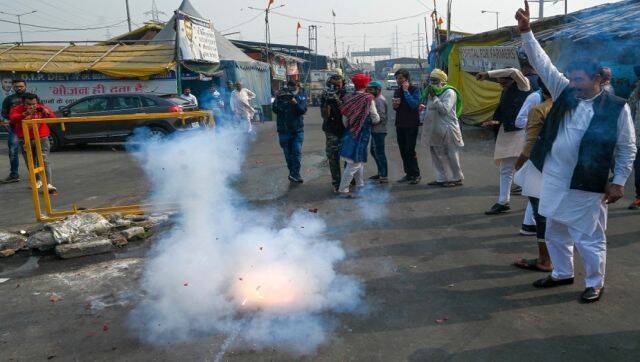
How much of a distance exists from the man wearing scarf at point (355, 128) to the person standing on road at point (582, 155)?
11.6ft

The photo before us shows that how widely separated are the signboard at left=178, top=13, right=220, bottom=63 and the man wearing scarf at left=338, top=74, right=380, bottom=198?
1214cm

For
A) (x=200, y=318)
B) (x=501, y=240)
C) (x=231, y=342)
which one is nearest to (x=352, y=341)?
(x=231, y=342)

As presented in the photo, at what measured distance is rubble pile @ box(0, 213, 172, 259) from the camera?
521cm

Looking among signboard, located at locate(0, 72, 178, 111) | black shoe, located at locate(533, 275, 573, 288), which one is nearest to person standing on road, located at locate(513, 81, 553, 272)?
black shoe, located at locate(533, 275, 573, 288)

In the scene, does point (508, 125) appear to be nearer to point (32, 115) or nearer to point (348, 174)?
point (348, 174)

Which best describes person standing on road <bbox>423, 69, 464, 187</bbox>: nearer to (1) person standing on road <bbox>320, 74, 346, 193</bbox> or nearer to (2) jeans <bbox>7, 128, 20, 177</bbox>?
(1) person standing on road <bbox>320, 74, 346, 193</bbox>

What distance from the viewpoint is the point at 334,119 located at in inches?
291

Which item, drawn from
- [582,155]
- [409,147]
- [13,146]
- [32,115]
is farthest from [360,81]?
[13,146]

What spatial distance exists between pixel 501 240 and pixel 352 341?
2664mm

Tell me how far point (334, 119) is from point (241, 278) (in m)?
3.82

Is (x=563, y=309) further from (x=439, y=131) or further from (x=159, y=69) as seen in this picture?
(x=159, y=69)

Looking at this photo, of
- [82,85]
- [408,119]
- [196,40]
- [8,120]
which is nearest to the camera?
[408,119]

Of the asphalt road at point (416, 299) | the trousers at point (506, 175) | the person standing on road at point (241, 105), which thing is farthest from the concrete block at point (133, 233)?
the person standing on road at point (241, 105)

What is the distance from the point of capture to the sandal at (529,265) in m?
4.23
